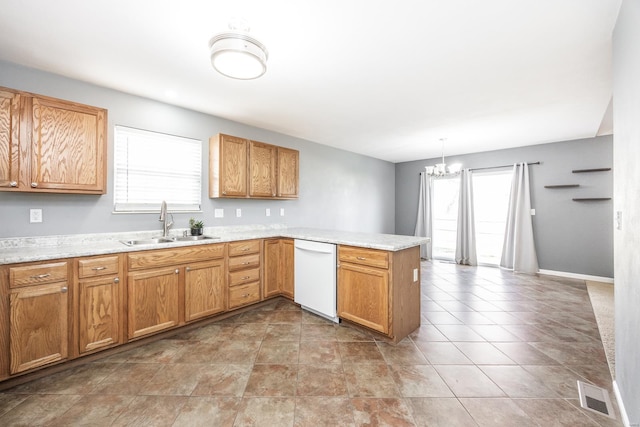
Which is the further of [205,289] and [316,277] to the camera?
[316,277]

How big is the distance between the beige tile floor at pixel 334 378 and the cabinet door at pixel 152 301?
0.19m

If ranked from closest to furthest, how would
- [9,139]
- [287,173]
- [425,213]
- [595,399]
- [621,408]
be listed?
[621,408] → [595,399] → [9,139] → [287,173] → [425,213]

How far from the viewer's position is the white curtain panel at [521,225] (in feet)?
16.6

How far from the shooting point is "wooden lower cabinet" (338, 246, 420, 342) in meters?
2.43

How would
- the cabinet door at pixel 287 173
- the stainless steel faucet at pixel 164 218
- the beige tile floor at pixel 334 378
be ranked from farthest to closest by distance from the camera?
the cabinet door at pixel 287 173 → the stainless steel faucet at pixel 164 218 → the beige tile floor at pixel 334 378

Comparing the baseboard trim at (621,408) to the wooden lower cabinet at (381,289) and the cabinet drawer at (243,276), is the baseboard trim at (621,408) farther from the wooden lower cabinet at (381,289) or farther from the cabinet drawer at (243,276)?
the cabinet drawer at (243,276)

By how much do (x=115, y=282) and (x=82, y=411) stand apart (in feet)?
3.01

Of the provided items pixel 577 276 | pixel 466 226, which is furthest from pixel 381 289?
pixel 577 276

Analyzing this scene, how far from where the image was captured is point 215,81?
2580mm

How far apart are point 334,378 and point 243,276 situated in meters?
1.64

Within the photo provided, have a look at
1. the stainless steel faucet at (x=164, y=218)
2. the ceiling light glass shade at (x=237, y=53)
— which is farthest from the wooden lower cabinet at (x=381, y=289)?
the stainless steel faucet at (x=164, y=218)

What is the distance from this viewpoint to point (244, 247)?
3150mm

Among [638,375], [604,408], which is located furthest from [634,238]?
[604,408]

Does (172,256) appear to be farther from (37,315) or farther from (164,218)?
(37,315)
